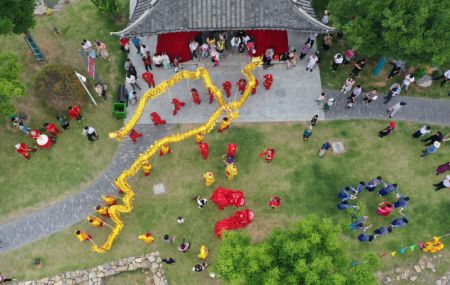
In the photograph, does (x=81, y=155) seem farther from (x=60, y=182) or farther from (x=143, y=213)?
(x=143, y=213)

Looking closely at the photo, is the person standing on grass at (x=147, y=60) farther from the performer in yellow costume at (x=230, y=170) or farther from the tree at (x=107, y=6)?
the performer in yellow costume at (x=230, y=170)

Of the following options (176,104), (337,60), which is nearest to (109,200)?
(176,104)

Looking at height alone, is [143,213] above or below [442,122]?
below

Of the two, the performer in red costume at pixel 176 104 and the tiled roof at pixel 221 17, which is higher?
the tiled roof at pixel 221 17

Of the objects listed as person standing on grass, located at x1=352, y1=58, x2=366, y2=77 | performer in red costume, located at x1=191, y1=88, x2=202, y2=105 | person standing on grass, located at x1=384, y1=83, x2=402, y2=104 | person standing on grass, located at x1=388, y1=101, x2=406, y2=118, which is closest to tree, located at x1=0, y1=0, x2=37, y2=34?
performer in red costume, located at x1=191, y1=88, x2=202, y2=105

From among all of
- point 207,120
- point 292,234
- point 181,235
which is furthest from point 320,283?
point 207,120

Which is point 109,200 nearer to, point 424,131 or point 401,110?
point 424,131

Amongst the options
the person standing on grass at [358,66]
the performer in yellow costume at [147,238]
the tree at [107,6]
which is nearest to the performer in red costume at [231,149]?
the performer in yellow costume at [147,238]
